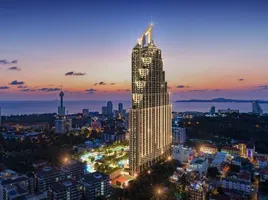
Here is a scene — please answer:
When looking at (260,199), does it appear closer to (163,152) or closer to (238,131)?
(163,152)

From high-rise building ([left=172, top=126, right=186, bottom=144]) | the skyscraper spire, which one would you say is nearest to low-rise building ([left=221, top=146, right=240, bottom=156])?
high-rise building ([left=172, top=126, right=186, bottom=144])

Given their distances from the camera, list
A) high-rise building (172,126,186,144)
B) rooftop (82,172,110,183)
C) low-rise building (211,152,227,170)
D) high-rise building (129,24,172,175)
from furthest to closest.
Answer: high-rise building (172,126,186,144) → low-rise building (211,152,227,170) → high-rise building (129,24,172,175) → rooftop (82,172,110,183)

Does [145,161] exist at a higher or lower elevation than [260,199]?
higher

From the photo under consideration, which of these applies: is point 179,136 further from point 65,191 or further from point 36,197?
point 36,197

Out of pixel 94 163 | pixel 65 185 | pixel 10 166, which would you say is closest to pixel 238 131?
pixel 94 163

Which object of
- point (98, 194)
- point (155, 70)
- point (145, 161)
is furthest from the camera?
point (155, 70)

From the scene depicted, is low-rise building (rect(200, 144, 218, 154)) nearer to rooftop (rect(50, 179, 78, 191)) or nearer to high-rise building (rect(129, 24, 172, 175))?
high-rise building (rect(129, 24, 172, 175))

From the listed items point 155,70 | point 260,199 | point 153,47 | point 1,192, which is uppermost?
point 153,47
